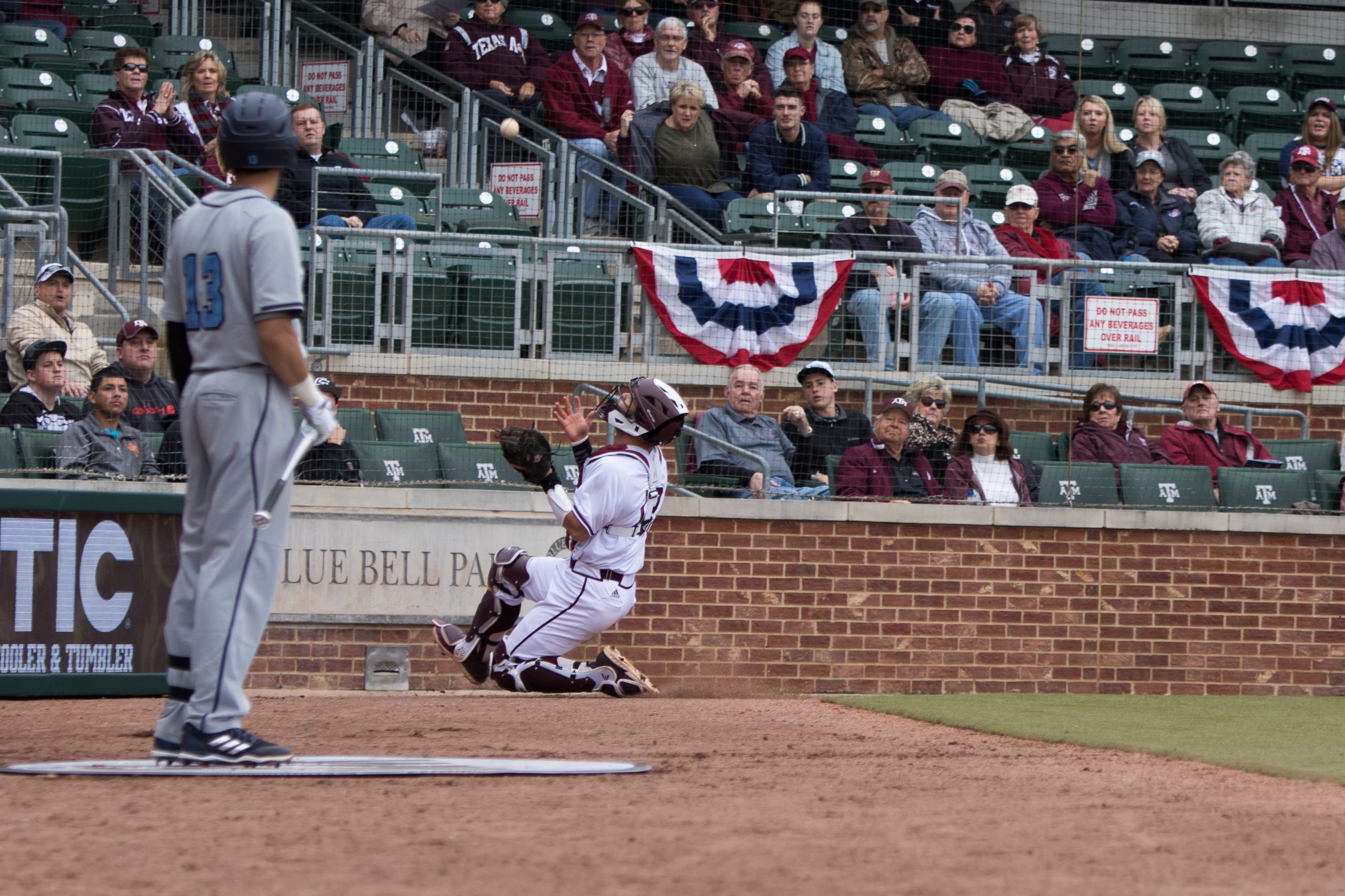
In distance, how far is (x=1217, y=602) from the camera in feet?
38.6

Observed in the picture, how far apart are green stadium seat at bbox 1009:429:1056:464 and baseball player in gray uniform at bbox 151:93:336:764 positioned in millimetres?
7902

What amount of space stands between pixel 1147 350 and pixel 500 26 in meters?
6.38

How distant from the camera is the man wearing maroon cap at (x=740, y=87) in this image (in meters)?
15.4

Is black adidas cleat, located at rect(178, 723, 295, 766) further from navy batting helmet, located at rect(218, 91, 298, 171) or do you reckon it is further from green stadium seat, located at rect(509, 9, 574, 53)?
green stadium seat, located at rect(509, 9, 574, 53)

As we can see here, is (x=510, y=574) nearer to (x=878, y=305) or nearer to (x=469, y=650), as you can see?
(x=469, y=650)

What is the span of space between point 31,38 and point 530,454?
867 cm

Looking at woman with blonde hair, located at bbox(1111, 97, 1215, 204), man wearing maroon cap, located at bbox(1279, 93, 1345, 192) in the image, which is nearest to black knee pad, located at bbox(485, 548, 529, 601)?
woman with blonde hair, located at bbox(1111, 97, 1215, 204)

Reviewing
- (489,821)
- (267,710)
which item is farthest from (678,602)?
(489,821)

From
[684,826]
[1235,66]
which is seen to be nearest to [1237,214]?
[1235,66]

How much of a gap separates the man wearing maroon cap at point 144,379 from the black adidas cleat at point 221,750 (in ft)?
17.5

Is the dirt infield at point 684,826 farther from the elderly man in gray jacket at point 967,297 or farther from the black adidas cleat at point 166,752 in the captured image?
the elderly man in gray jacket at point 967,297

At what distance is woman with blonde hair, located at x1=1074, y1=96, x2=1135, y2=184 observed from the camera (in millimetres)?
15055

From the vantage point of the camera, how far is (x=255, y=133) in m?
5.29

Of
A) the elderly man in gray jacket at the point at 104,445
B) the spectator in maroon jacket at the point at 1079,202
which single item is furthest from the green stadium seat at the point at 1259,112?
the elderly man in gray jacket at the point at 104,445
